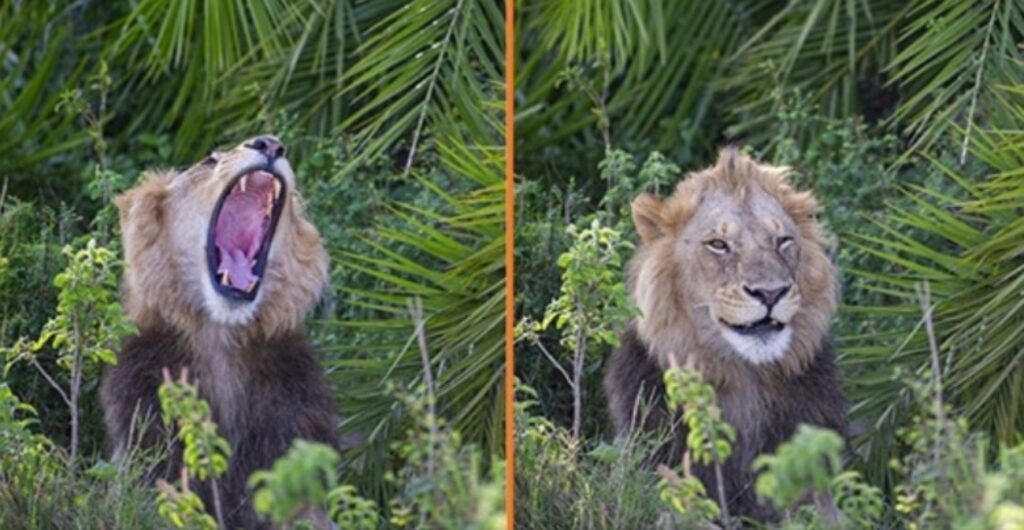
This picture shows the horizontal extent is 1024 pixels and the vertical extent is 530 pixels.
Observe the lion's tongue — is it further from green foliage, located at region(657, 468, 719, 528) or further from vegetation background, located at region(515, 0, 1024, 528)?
green foliage, located at region(657, 468, 719, 528)

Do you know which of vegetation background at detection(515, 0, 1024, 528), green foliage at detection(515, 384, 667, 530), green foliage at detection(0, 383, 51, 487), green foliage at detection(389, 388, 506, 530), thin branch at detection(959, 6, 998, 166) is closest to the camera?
green foliage at detection(389, 388, 506, 530)

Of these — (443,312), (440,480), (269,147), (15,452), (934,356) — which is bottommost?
(15,452)

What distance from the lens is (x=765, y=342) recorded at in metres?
4.05

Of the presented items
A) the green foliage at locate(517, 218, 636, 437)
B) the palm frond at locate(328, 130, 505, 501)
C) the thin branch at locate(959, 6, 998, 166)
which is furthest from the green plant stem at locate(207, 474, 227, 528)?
the thin branch at locate(959, 6, 998, 166)

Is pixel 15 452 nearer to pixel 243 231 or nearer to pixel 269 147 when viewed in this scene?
pixel 243 231

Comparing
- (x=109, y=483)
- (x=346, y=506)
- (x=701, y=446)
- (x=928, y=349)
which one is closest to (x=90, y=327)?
(x=109, y=483)

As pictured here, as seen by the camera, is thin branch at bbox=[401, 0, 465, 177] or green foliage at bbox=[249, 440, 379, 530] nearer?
green foliage at bbox=[249, 440, 379, 530]

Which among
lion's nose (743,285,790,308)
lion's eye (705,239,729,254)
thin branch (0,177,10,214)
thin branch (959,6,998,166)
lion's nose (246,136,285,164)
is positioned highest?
thin branch (959,6,998,166)

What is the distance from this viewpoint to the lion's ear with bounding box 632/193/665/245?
4.13m

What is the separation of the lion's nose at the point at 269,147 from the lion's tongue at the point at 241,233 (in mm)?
46

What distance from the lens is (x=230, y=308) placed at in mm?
4258

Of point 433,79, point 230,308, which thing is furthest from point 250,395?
point 433,79

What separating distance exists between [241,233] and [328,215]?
17 centimetres

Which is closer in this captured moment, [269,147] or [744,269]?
[744,269]
